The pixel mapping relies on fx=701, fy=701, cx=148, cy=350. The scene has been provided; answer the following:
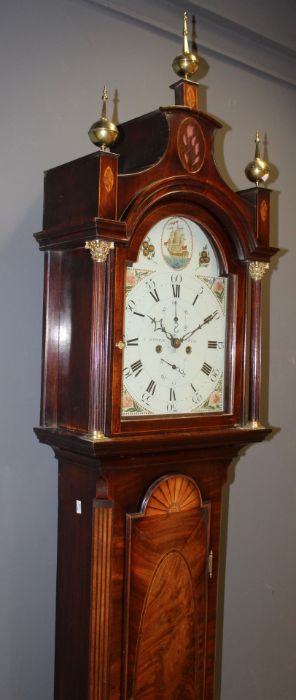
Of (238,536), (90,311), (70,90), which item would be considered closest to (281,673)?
(238,536)

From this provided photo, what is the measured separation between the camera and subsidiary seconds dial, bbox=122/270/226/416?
147cm

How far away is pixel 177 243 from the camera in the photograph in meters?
1.54

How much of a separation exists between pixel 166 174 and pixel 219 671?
5.21ft

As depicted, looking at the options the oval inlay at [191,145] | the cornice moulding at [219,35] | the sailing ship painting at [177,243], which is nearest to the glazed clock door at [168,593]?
the sailing ship painting at [177,243]

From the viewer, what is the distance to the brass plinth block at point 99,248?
1.36m

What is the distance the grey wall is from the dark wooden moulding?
111 mm

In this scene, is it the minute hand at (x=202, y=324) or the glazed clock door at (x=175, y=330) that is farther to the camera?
the minute hand at (x=202, y=324)

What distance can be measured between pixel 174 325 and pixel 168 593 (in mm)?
602

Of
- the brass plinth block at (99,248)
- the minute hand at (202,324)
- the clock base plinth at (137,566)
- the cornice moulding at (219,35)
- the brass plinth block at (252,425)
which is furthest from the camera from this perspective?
the cornice moulding at (219,35)

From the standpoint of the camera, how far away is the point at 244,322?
5.51ft

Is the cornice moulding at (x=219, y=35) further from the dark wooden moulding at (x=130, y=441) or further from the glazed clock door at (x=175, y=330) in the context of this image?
the glazed clock door at (x=175, y=330)

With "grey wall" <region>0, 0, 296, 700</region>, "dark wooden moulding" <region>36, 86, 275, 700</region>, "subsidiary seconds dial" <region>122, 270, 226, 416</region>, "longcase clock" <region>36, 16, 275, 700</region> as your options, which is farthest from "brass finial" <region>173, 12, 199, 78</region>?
"subsidiary seconds dial" <region>122, 270, 226, 416</region>

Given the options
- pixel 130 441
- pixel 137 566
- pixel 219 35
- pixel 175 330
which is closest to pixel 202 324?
pixel 175 330

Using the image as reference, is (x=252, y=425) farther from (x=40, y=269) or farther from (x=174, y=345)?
(x=40, y=269)
